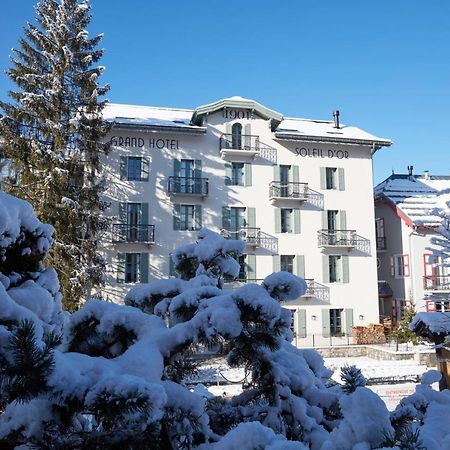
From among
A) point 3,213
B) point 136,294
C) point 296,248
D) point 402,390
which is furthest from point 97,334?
point 296,248

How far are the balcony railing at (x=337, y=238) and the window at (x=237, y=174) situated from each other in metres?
5.46

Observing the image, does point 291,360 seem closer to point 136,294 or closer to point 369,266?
A: point 136,294

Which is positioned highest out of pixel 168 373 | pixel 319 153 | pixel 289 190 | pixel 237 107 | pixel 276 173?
pixel 237 107

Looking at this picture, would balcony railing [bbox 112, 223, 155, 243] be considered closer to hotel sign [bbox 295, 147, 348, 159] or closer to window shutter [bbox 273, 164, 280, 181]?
window shutter [bbox 273, 164, 280, 181]

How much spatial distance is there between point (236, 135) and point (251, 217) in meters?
4.80

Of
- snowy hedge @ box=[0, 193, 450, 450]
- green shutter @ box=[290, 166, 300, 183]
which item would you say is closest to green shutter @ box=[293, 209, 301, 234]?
green shutter @ box=[290, 166, 300, 183]

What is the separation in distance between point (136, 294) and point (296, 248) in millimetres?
23238

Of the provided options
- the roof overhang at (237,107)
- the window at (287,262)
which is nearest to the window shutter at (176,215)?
the roof overhang at (237,107)

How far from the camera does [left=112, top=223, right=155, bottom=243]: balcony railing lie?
939 inches

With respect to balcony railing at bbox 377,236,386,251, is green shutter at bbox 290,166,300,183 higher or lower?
higher

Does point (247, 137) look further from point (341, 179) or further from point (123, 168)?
point (123, 168)

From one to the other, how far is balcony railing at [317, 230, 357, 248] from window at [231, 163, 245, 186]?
5.46m

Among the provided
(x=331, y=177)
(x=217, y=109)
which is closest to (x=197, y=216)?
(x=217, y=109)

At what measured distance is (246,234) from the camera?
25516 millimetres
